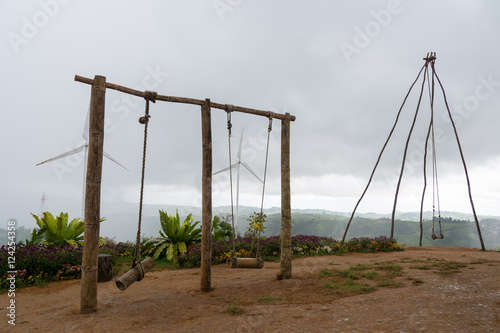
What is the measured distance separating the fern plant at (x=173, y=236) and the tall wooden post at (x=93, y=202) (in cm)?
648

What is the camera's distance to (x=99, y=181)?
17.4 feet

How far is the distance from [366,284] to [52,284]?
7787 mm

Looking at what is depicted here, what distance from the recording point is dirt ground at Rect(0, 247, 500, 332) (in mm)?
4215

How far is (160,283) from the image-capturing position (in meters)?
7.64

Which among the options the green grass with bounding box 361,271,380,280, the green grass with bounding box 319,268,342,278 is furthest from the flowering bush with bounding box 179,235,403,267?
the green grass with bounding box 361,271,380,280

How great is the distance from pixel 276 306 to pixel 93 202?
355cm

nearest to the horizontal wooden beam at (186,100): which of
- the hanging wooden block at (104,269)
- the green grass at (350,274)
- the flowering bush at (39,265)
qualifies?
the green grass at (350,274)

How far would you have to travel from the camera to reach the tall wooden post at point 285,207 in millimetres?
7461

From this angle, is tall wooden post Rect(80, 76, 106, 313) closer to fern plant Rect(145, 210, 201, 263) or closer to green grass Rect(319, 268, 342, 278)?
green grass Rect(319, 268, 342, 278)

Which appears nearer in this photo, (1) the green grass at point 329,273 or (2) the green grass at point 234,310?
(2) the green grass at point 234,310

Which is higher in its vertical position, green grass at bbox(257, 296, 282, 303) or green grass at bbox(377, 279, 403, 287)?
green grass at bbox(377, 279, 403, 287)

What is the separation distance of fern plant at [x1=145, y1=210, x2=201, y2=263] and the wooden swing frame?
5498mm

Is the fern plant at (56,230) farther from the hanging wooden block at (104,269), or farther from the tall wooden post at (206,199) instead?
the tall wooden post at (206,199)

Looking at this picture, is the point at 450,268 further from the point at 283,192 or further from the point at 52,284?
the point at 52,284
